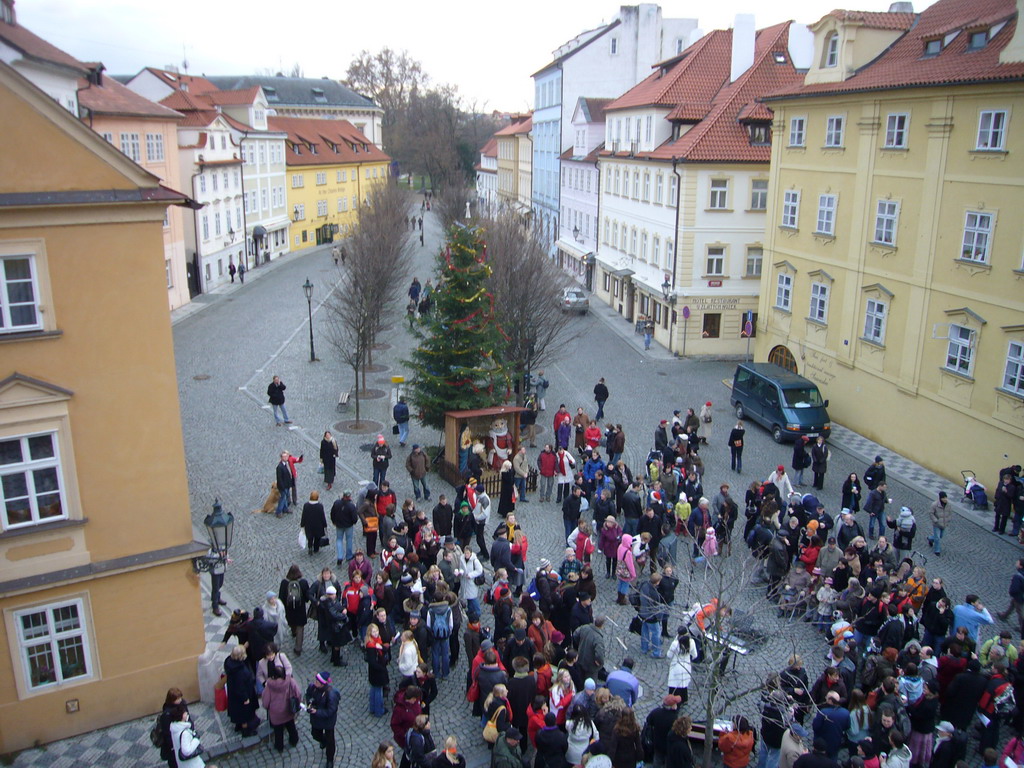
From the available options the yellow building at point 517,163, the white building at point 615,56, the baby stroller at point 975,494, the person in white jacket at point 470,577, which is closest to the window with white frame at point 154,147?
the white building at point 615,56

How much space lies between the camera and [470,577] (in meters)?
13.3

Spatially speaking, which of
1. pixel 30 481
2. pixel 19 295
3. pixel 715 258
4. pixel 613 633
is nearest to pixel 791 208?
pixel 715 258

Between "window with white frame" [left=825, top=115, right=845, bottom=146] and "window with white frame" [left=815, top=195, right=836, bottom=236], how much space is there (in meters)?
1.68

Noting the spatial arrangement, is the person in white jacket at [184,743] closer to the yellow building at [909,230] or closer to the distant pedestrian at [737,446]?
the distant pedestrian at [737,446]

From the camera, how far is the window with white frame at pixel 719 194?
3450 cm

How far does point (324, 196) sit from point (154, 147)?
32256 mm

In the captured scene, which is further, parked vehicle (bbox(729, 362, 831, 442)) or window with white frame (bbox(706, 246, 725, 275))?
window with white frame (bbox(706, 246, 725, 275))

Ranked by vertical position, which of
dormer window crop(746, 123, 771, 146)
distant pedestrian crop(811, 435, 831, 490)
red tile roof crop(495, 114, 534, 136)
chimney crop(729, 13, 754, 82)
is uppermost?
chimney crop(729, 13, 754, 82)

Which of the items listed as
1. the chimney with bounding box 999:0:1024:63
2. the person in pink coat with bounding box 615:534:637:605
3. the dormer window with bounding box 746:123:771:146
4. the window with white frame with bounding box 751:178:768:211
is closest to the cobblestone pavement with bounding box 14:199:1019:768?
the person in pink coat with bounding box 615:534:637:605

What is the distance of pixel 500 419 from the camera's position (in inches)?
806

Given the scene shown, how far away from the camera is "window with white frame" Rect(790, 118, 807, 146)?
28.0 m

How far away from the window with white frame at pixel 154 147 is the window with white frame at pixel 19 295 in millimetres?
30158

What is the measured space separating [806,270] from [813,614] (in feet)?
54.6

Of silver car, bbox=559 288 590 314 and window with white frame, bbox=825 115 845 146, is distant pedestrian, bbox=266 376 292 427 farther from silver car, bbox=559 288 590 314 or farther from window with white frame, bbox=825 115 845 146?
silver car, bbox=559 288 590 314
